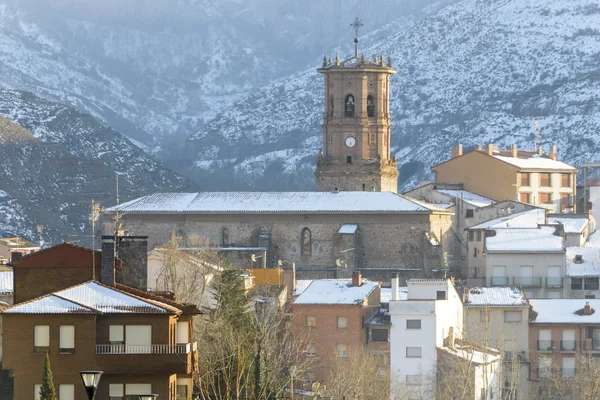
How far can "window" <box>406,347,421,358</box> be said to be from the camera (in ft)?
311

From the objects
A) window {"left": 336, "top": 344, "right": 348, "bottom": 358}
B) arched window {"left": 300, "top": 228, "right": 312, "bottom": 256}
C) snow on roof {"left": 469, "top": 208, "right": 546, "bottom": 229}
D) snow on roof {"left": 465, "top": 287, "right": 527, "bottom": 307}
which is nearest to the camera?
window {"left": 336, "top": 344, "right": 348, "bottom": 358}

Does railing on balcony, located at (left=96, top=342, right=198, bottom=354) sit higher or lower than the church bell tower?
lower

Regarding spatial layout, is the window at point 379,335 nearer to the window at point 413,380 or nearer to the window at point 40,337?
the window at point 413,380

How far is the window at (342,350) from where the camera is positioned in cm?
9700

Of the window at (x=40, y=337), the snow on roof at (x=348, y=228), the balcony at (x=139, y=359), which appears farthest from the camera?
the snow on roof at (x=348, y=228)

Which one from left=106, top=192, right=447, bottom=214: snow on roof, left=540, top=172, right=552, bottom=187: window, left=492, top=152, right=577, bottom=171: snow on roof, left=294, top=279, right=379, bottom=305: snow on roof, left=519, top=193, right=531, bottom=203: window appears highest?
left=492, top=152, right=577, bottom=171: snow on roof

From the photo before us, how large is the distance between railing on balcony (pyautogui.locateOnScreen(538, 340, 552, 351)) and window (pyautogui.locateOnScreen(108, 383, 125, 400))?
4792 centimetres

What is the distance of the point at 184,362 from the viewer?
57688mm

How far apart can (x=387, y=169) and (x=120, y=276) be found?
268ft

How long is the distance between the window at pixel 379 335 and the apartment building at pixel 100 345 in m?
39.0

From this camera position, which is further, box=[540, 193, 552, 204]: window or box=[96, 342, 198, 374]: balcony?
box=[540, 193, 552, 204]: window

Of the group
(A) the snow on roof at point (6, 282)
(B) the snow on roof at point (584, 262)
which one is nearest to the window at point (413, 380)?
(A) the snow on roof at point (6, 282)

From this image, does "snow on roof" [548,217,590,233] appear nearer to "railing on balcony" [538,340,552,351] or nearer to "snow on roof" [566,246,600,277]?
"snow on roof" [566,246,600,277]

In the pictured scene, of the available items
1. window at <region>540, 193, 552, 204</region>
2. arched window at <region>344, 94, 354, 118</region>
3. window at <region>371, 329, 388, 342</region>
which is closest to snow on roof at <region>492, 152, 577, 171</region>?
window at <region>540, 193, 552, 204</region>
